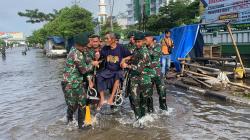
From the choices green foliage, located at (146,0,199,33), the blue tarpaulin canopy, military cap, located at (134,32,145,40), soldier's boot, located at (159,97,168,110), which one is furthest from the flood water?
green foliage, located at (146,0,199,33)

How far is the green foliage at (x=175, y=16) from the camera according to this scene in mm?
33156

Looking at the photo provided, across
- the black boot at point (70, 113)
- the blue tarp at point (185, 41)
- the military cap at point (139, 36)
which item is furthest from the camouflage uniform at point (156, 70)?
the blue tarp at point (185, 41)

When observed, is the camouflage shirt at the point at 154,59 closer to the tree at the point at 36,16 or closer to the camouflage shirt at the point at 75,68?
the camouflage shirt at the point at 75,68

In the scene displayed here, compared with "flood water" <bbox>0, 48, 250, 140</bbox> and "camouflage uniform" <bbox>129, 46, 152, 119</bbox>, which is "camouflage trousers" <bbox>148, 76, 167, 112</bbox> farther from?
"camouflage uniform" <bbox>129, 46, 152, 119</bbox>

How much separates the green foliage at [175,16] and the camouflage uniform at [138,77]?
25945 mm

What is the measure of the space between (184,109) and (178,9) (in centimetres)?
2558

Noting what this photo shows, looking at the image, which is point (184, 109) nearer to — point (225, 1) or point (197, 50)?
point (197, 50)

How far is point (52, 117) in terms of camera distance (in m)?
8.94

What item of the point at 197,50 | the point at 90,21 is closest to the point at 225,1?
the point at 197,50

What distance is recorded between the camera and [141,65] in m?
7.32

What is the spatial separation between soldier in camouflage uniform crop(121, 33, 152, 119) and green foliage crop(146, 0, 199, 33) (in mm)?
25926

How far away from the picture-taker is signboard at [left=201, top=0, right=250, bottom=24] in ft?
55.3

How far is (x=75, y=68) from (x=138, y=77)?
1246mm

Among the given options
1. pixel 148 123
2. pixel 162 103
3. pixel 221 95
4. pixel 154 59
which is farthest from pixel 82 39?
pixel 221 95
